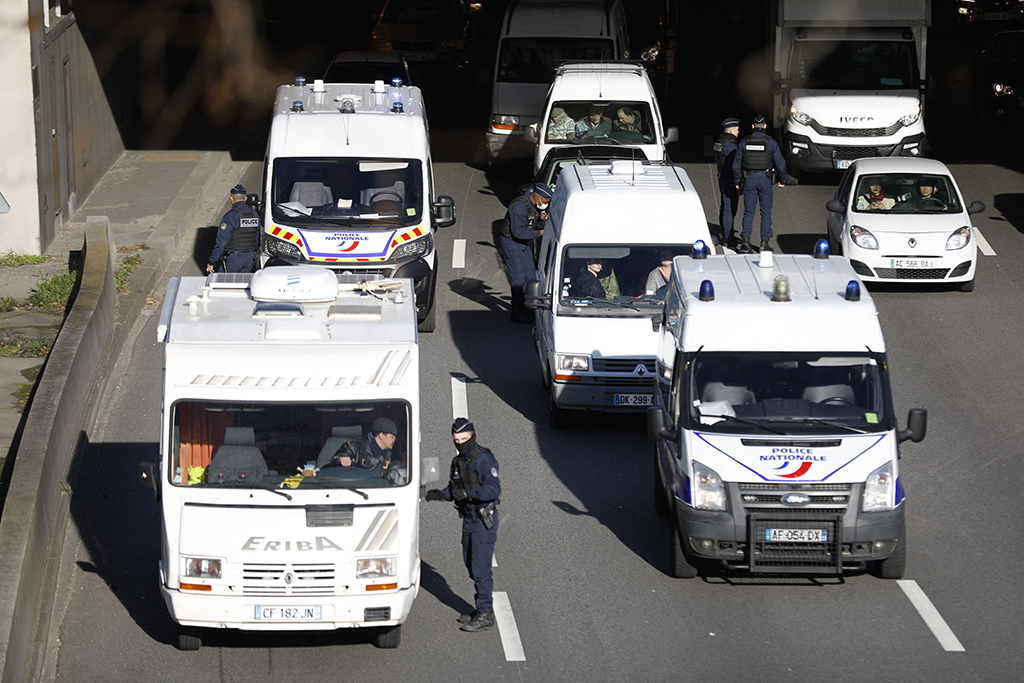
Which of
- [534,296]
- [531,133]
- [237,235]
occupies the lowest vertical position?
Result: [237,235]

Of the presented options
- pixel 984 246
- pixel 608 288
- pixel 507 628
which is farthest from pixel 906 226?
pixel 507 628

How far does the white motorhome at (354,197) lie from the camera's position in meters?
17.1

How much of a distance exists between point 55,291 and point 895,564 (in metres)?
12.2

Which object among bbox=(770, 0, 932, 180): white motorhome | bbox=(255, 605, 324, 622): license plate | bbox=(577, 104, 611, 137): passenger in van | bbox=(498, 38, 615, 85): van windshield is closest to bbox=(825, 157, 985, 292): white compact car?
bbox=(770, 0, 932, 180): white motorhome

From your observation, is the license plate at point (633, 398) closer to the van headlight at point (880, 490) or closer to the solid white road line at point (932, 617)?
the solid white road line at point (932, 617)

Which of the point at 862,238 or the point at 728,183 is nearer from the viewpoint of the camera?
the point at 862,238

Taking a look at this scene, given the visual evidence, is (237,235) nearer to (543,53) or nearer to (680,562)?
(680,562)

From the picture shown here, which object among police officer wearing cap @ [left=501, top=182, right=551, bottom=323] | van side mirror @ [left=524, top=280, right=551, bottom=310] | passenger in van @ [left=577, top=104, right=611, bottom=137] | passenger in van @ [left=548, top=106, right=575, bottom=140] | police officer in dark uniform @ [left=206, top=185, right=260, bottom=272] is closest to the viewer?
van side mirror @ [left=524, top=280, right=551, bottom=310]

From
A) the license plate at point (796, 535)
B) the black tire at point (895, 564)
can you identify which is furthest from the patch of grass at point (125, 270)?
the black tire at point (895, 564)

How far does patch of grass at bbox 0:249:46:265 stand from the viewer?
2019 cm

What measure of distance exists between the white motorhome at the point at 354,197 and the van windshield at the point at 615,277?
9.66 feet

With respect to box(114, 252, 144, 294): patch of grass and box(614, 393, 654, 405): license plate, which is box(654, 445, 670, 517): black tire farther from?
box(114, 252, 144, 294): patch of grass

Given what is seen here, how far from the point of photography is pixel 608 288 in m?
14.9

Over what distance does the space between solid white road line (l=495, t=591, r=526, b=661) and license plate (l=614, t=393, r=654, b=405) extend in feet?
11.8
